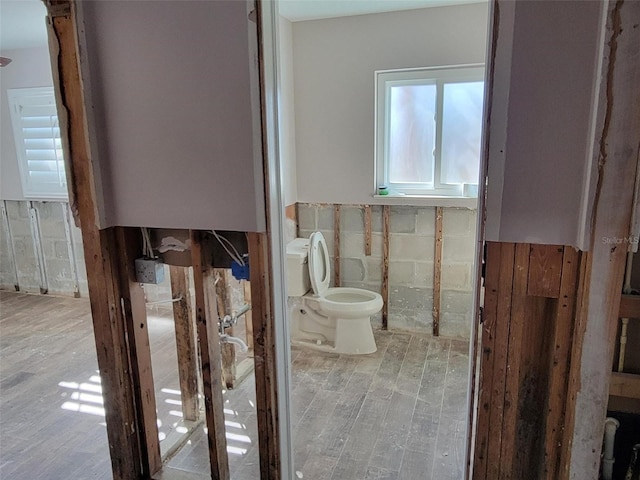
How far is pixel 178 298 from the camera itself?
2342 mm

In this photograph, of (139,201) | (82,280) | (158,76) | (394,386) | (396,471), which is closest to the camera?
(158,76)

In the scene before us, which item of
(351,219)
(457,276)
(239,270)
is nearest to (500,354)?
(239,270)

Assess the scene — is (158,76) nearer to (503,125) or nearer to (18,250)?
(503,125)

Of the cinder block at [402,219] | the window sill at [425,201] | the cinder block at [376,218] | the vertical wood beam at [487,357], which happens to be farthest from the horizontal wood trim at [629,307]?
the cinder block at [376,218]

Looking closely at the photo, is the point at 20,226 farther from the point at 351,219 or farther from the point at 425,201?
the point at 425,201

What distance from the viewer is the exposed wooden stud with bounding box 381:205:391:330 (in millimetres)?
3662

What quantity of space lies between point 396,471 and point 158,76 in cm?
203

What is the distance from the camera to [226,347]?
282cm

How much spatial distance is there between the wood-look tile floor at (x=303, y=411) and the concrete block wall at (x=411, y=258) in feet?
0.73

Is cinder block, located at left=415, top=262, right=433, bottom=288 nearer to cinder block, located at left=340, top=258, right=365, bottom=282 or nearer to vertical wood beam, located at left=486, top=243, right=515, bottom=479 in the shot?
cinder block, located at left=340, top=258, right=365, bottom=282

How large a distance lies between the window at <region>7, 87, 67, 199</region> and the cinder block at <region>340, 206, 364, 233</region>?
277cm

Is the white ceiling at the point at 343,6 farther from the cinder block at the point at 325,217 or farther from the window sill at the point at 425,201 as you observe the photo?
the cinder block at the point at 325,217

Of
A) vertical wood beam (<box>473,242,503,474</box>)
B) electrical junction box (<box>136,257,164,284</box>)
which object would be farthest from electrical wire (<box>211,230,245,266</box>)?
vertical wood beam (<box>473,242,503,474</box>)

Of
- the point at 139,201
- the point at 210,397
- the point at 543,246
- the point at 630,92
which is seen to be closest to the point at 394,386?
the point at 210,397
